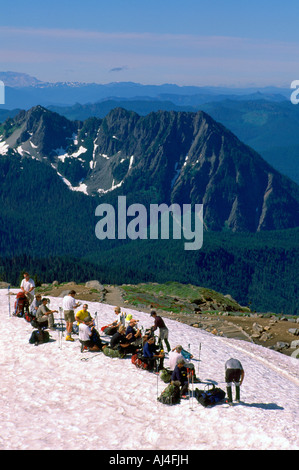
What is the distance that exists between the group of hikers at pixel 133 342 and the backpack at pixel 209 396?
0.50 m

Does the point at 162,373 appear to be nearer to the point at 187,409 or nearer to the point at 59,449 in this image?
the point at 187,409

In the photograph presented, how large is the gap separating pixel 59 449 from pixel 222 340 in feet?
93.9

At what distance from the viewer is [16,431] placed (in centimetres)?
2622

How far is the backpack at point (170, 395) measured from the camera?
28844mm

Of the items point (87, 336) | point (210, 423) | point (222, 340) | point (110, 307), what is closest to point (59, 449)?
point (210, 423)

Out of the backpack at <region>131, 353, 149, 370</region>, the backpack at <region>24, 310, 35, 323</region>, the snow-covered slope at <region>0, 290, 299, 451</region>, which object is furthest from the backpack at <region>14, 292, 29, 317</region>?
the backpack at <region>131, 353, 149, 370</region>

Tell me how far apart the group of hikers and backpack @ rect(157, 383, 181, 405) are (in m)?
0.28

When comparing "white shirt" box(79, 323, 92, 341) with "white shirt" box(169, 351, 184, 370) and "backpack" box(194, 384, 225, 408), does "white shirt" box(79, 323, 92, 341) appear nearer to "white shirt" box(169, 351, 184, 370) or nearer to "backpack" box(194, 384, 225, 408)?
"white shirt" box(169, 351, 184, 370)

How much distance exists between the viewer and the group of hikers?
29480 millimetres

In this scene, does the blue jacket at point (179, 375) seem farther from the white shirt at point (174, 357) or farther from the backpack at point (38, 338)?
the backpack at point (38, 338)

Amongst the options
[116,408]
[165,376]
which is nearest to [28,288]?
[165,376]

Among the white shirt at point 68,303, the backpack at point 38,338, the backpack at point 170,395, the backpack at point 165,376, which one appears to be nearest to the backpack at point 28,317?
the backpack at point 38,338
